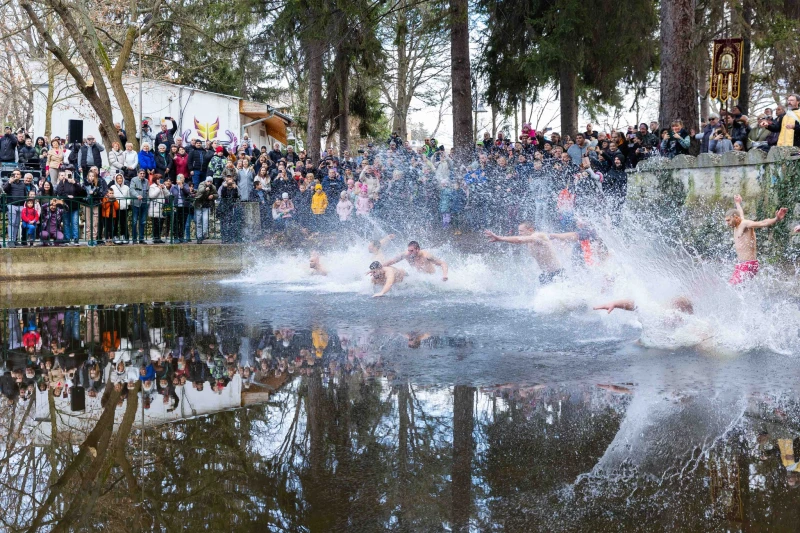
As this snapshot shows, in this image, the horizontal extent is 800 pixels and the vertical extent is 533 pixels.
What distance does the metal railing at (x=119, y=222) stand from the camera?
1748cm

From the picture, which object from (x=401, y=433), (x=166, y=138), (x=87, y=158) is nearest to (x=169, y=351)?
(x=401, y=433)

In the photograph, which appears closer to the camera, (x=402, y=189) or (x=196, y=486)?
(x=196, y=486)

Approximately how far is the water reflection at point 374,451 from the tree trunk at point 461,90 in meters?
13.2

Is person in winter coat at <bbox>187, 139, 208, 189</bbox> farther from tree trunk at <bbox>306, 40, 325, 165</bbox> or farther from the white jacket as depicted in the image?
tree trunk at <bbox>306, 40, 325, 165</bbox>

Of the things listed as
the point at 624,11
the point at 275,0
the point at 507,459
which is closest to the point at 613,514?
the point at 507,459

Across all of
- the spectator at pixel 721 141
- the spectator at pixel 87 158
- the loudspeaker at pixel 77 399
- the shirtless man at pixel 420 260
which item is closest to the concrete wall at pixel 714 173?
the spectator at pixel 721 141

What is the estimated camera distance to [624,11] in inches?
798

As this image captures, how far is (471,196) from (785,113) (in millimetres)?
7260

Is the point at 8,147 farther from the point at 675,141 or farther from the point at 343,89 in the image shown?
the point at 675,141

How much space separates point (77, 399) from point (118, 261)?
40.2ft

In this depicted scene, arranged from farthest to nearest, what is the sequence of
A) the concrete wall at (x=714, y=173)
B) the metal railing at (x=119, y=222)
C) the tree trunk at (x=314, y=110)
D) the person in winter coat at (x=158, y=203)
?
the tree trunk at (x=314, y=110) → the person in winter coat at (x=158, y=203) → the metal railing at (x=119, y=222) → the concrete wall at (x=714, y=173)

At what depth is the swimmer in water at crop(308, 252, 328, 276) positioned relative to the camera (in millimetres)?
16719

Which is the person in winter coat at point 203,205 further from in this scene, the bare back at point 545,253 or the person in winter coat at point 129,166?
the bare back at point 545,253

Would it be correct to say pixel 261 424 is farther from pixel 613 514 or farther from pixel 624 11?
pixel 624 11
